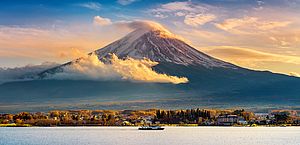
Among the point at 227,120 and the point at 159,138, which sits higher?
the point at 227,120

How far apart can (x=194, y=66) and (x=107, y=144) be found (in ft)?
454

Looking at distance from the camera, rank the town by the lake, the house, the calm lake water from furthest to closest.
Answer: the house < the town by the lake < the calm lake water

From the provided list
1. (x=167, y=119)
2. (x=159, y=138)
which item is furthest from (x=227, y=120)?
(x=159, y=138)

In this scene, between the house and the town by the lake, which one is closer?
the town by the lake

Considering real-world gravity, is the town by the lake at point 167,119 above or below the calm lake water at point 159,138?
above

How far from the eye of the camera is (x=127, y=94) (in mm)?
187250

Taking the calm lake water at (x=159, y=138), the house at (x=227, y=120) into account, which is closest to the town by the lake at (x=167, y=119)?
the house at (x=227, y=120)

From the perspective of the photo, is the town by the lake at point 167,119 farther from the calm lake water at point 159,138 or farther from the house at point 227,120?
the calm lake water at point 159,138

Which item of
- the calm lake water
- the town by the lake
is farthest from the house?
the calm lake water

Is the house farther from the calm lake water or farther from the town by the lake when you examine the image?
the calm lake water

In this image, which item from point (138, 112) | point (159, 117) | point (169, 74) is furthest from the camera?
point (169, 74)

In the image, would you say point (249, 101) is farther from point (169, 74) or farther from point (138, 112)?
point (138, 112)

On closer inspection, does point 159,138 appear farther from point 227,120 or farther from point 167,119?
point 227,120

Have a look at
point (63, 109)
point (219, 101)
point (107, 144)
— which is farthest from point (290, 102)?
point (107, 144)
